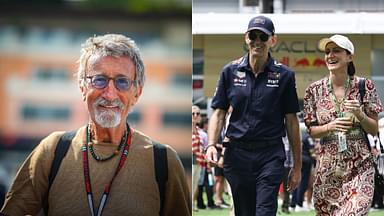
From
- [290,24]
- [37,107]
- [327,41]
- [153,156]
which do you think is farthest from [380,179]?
[290,24]

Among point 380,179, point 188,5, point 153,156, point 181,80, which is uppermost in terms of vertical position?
point 188,5

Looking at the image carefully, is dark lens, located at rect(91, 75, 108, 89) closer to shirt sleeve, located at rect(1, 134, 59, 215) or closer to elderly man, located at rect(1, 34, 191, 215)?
elderly man, located at rect(1, 34, 191, 215)

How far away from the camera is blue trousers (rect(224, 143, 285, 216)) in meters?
6.22

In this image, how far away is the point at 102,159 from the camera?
15.2 feet

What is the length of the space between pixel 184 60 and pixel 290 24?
36.4 ft

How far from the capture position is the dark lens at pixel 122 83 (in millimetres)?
4621

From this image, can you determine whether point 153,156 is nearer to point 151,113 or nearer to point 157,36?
point 151,113

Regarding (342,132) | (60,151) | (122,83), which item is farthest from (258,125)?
(60,151)

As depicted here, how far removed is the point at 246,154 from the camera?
6320 mm

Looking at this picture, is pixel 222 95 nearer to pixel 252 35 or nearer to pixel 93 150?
pixel 252 35

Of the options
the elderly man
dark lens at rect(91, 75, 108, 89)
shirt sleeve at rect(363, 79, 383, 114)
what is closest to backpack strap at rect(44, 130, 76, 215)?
the elderly man

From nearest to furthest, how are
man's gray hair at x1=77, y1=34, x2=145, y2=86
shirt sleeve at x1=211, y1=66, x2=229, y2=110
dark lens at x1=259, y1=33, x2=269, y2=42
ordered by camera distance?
man's gray hair at x1=77, y1=34, x2=145, y2=86
dark lens at x1=259, y1=33, x2=269, y2=42
shirt sleeve at x1=211, y1=66, x2=229, y2=110

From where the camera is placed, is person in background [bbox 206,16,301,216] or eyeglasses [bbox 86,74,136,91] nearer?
eyeglasses [bbox 86,74,136,91]

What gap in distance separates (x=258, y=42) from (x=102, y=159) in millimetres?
2081
